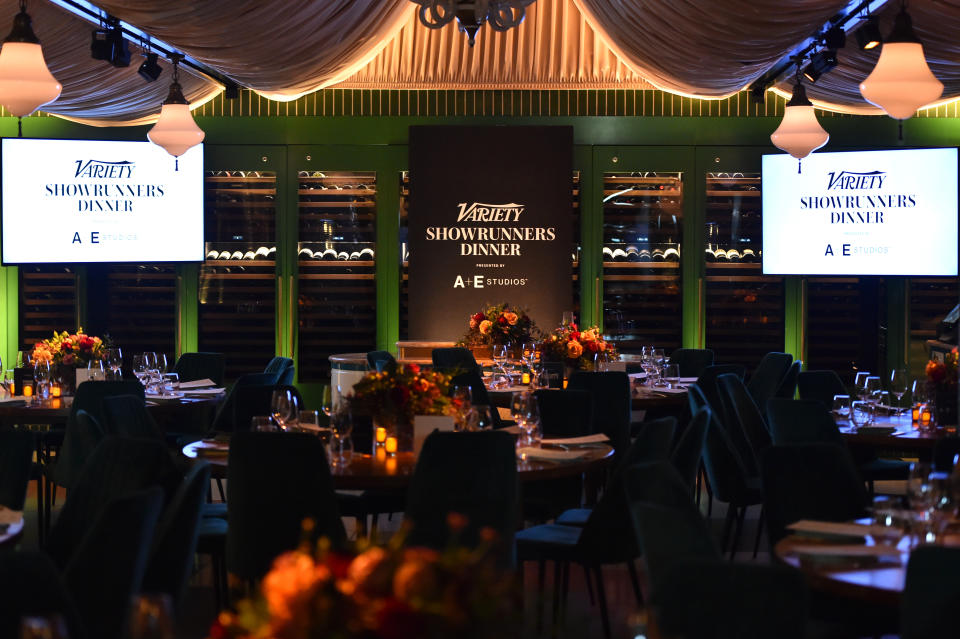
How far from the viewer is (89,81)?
9047 millimetres

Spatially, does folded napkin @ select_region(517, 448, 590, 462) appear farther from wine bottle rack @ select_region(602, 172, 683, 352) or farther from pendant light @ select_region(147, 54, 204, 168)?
wine bottle rack @ select_region(602, 172, 683, 352)

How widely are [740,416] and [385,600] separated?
206 inches

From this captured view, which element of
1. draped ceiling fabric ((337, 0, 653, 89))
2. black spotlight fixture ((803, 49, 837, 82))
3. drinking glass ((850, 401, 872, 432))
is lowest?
drinking glass ((850, 401, 872, 432))

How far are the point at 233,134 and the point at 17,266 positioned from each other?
7.52 feet

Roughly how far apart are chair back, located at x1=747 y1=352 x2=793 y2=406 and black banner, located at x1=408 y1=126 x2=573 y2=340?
6.94 feet

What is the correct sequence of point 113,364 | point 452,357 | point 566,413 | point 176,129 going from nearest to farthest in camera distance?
point 566,413
point 113,364
point 176,129
point 452,357

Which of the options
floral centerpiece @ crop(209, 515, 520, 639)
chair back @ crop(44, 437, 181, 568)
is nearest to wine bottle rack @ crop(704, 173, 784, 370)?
chair back @ crop(44, 437, 181, 568)

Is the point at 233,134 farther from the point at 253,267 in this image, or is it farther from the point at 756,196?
the point at 756,196

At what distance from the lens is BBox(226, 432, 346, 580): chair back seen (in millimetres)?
4133

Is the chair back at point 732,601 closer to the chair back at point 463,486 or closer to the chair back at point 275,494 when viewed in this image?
the chair back at point 463,486

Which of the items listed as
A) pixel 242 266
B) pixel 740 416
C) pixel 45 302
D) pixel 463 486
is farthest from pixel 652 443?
→ pixel 45 302

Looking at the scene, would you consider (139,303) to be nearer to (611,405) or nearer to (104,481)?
(611,405)

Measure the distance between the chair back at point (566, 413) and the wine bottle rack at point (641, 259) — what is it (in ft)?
15.8

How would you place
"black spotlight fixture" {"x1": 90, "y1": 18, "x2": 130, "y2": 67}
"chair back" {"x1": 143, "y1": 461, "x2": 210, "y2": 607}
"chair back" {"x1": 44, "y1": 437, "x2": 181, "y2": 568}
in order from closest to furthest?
"chair back" {"x1": 143, "y1": 461, "x2": 210, "y2": 607} < "chair back" {"x1": 44, "y1": 437, "x2": 181, "y2": 568} < "black spotlight fixture" {"x1": 90, "y1": 18, "x2": 130, "y2": 67}
